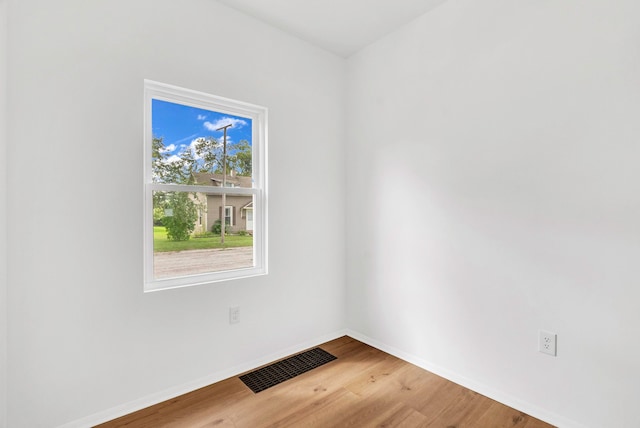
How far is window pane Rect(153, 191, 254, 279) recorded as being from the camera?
210cm

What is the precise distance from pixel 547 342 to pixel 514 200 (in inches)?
32.9

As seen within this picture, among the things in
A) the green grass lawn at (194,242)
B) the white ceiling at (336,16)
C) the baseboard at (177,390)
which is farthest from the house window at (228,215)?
the white ceiling at (336,16)

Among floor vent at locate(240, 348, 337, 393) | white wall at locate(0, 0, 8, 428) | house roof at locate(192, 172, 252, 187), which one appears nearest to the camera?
white wall at locate(0, 0, 8, 428)

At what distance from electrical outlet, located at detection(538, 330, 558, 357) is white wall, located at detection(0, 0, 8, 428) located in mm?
2813

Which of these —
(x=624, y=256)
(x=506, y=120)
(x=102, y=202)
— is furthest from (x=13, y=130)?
(x=624, y=256)

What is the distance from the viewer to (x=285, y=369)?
93.1 inches

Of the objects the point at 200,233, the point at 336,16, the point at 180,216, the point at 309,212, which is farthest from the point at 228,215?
the point at 336,16

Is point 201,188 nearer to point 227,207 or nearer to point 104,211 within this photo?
point 227,207

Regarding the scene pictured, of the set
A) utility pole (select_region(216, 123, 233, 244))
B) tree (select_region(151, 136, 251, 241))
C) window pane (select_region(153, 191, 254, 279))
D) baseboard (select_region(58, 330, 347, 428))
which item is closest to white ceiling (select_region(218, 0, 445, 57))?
utility pole (select_region(216, 123, 233, 244))

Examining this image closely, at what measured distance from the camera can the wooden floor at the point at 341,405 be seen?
179 cm

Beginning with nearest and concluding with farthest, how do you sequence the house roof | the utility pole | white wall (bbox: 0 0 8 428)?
white wall (bbox: 0 0 8 428)
the house roof
the utility pole

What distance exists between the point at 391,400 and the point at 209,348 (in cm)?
127

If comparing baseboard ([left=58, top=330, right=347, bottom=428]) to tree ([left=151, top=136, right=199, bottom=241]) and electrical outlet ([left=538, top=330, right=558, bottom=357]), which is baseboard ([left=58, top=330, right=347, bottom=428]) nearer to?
tree ([left=151, top=136, right=199, bottom=241])

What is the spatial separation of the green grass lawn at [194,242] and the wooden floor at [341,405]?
957 millimetres
